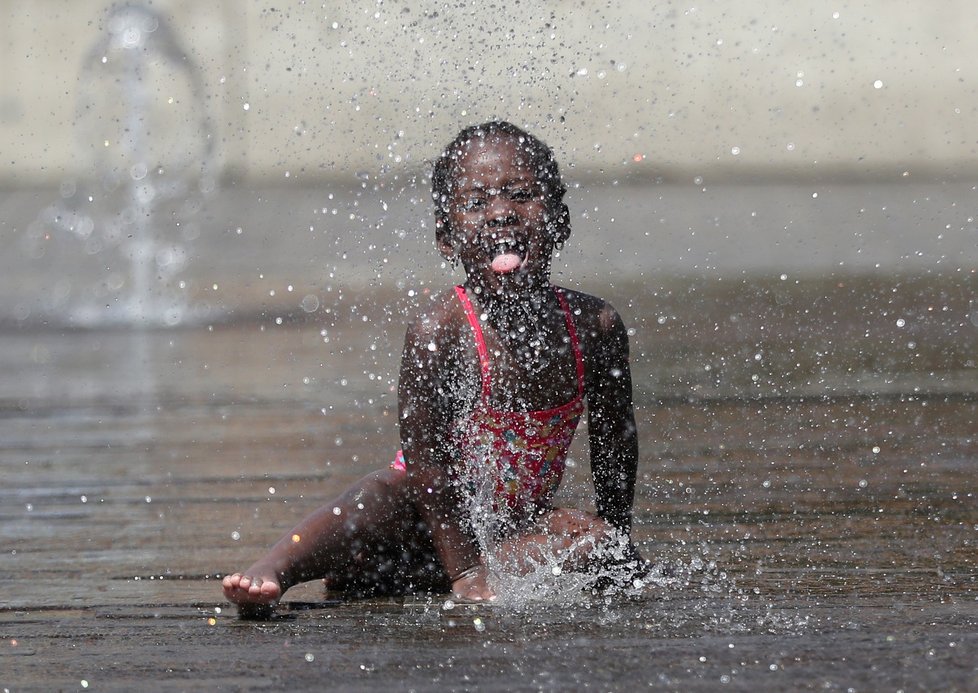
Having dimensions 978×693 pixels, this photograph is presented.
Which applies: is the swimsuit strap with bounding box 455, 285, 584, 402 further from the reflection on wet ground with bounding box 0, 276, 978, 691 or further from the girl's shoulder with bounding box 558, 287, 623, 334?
the reflection on wet ground with bounding box 0, 276, 978, 691

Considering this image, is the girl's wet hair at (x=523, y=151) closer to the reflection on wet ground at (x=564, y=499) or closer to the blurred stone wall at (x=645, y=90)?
the reflection on wet ground at (x=564, y=499)

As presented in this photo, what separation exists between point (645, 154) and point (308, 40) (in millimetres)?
4304

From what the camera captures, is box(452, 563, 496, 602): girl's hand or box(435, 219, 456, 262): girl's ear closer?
box(452, 563, 496, 602): girl's hand

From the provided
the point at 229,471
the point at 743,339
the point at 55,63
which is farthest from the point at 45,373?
the point at 55,63

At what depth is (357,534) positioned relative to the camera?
3.41m

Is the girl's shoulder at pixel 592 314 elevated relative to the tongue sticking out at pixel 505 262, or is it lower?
lower

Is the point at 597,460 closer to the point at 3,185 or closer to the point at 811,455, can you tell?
the point at 811,455

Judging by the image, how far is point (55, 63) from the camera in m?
21.5

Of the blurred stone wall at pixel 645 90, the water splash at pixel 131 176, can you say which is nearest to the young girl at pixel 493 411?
the water splash at pixel 131 176

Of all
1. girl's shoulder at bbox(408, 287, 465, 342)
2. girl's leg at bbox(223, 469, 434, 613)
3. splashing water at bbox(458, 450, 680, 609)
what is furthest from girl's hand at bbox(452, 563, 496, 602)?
girl's shoulder at bbox(408, 287, 465, 342)

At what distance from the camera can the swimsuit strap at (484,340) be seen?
3.42 metres

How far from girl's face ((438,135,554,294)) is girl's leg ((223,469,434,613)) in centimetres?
48

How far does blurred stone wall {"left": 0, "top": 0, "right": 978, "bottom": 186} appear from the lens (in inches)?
711

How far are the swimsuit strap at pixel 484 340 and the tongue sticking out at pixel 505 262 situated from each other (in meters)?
0.10
